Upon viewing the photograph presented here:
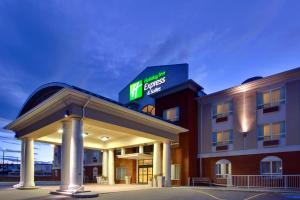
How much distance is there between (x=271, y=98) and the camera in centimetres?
2620

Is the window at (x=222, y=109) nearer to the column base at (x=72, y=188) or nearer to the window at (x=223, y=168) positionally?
the window at (x=223, y=168)

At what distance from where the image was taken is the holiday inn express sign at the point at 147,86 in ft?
135

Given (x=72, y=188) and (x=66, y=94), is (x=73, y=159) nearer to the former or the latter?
(x=72, y=188)

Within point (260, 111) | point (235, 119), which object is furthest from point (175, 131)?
point (260, 111)

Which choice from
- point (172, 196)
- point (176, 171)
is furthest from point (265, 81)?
point (172, 196)

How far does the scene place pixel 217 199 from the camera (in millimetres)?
16484

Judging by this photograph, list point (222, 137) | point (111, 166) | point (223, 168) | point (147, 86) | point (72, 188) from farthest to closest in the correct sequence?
point (147, 86)
point (111, 166)
point (222, 137)
point (223, 168)
point (72, 188)

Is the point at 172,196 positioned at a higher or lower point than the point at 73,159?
lower

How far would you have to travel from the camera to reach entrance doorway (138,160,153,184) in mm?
34131

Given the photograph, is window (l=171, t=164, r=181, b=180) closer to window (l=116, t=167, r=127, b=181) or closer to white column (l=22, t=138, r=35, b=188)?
window (l=116, t=167, r=127, b=181)

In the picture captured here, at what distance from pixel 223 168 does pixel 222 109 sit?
5.36m

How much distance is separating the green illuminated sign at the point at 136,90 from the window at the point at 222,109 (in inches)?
584

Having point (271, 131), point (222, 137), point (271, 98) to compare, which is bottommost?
point (222, 137)

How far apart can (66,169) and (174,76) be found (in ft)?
75.7
